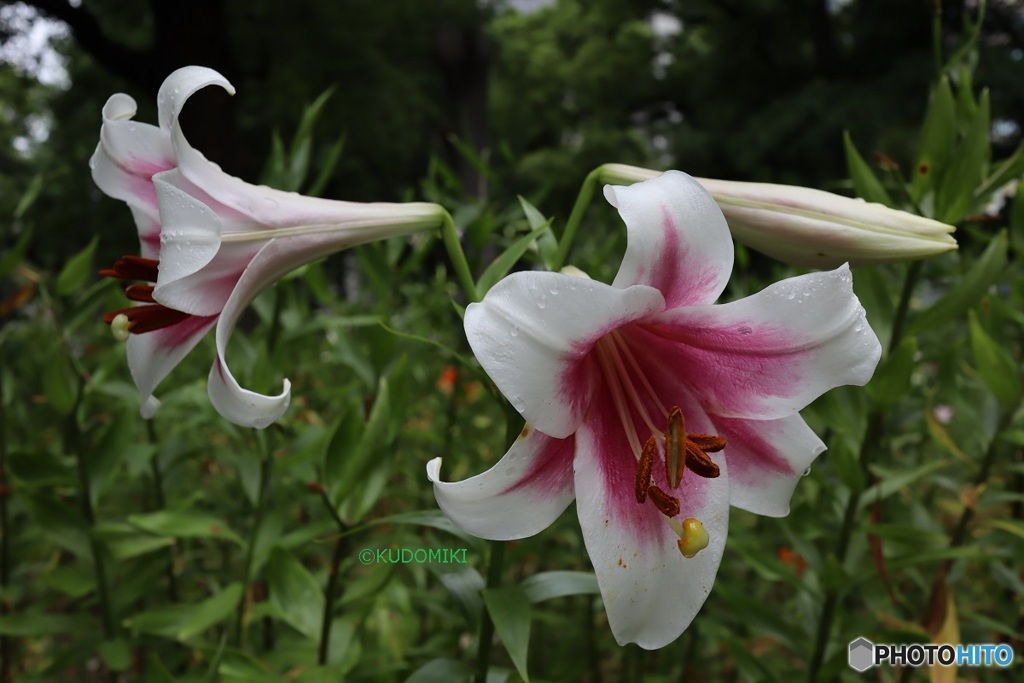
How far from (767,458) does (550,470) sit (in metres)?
0.22

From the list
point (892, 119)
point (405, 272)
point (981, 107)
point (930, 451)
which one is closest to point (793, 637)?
point (981, 107)

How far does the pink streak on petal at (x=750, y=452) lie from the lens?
71 cm

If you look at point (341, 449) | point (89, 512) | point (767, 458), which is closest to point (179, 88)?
point (341, 449)

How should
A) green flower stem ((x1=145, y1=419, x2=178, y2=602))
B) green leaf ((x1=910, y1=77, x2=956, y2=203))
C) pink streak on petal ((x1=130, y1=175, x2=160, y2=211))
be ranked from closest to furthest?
pink streak on petal ((x1=130, y1=175, x2=160, y2=211))
green leaf ((x1=910, y1=77, x2=956, y2=203))
green flower stem ((x1=145, y1=419, x2=178, y2=602))

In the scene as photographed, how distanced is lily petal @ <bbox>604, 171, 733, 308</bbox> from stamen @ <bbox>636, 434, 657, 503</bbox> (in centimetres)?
15

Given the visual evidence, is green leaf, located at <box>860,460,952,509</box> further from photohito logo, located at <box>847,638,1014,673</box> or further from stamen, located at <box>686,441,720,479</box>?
stamen, located at <box>686,441,720,479</box>

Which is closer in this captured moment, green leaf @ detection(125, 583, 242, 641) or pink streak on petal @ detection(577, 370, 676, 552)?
pink streak on petal @ detection(577, 370, 676, 552)

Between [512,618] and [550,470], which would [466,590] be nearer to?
[512,618]

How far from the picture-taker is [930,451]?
2365 mm

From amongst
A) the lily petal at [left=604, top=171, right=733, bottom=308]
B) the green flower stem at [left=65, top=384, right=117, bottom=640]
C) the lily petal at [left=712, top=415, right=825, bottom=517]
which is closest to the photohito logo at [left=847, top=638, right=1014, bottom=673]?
the lily petal at [left=712, top=415, right=825, bottom=517]

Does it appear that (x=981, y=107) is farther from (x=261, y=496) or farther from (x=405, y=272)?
(x=261, y=496)

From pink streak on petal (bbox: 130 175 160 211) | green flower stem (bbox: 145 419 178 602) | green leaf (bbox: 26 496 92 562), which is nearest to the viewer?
pink streak on petal (bbox: 130 175 160 211)

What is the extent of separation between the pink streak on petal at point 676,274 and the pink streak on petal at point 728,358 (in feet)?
0.11

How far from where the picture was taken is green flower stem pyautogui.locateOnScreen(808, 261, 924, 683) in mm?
1040
